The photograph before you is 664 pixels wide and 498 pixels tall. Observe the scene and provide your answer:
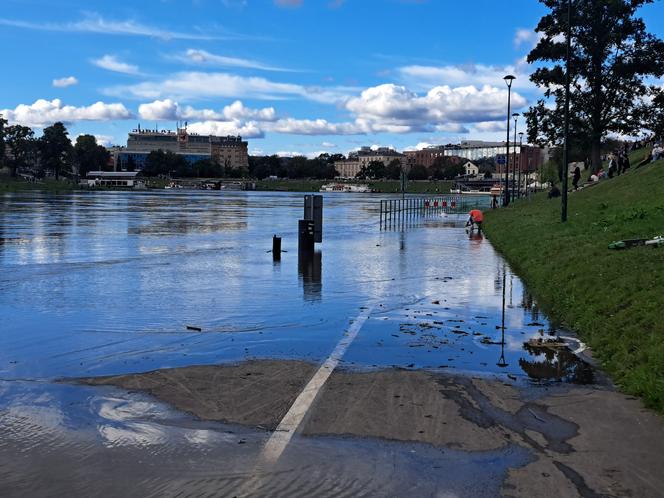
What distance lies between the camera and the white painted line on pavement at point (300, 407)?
5.50 metres

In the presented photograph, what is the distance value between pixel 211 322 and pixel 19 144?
16934 centimetres

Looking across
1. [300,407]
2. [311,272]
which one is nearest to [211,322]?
[300,407]

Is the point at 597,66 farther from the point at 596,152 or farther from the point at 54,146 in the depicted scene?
the point at 54,146

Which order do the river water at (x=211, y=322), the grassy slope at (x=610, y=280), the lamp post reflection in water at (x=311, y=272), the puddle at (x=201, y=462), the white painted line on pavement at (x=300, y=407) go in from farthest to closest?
the lamp post reflection in water at (x=311, y=272) < the grassy slope at (x=610, y=280) < the river water at (x=211, y=322) < the white painted line on pavement at (x=300, y=407) < the puddle at (x=201, y=462)

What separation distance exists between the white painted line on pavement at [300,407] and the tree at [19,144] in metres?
168

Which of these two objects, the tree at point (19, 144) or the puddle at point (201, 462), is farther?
the tree at point (19, 144)

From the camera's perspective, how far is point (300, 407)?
6.61 meters

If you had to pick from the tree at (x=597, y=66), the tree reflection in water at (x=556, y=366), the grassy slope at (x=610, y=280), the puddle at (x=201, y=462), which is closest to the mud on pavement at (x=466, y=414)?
the puddle at (x=201, y=462)

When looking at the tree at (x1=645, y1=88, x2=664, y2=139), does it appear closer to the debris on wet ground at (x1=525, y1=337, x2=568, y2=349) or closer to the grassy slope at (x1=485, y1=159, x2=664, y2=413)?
the grassy slope at (x1=485, y1=159, x2=664, y2=413)

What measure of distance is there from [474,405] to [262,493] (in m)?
2.70

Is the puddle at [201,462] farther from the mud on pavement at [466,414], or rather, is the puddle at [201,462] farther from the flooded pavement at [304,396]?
the mud on pavement at [466,414]

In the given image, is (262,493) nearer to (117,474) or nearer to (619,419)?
(117,474)

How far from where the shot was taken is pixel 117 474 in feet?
16.6

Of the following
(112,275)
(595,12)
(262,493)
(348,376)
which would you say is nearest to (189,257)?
(112,275)
